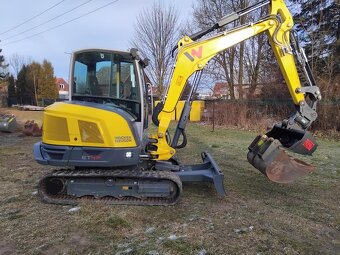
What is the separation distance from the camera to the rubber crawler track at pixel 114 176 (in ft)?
16.7

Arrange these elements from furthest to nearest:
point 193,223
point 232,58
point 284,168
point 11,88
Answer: point 11,88, point 232,58, point 284,168, point 193,223

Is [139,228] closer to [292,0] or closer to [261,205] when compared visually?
[261,205]

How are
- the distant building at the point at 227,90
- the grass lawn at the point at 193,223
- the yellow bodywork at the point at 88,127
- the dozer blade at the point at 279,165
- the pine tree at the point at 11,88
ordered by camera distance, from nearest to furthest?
the grass lawn at the point at 193,223, the yellow bodywork at the point at 88,127, the dozer blade at the point at 279,165, the distant building at the point at 227,90, the pine tree at the point at 11,88

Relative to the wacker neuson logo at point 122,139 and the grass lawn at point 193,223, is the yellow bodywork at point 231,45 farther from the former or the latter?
the grass lawn at point 193,223

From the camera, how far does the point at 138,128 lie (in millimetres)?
5418

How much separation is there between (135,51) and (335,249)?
366cm

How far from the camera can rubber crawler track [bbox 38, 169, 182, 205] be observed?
16.7 feet

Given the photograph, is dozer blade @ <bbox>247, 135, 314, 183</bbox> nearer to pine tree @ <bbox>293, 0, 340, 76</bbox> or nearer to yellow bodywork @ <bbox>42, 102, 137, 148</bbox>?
yellow bodywork @ <bbox>42, 102, 137, 148</bbox>

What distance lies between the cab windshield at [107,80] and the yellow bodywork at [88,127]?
1.45 ft

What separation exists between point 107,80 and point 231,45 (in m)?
1.98

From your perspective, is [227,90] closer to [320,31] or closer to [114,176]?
[320,31]

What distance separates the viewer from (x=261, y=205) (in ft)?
17.1

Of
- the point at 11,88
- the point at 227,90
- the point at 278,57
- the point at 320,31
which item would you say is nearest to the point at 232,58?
the point at 227,90

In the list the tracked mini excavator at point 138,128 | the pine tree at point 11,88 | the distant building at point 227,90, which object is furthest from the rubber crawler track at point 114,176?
the pine tree at point 11,88
